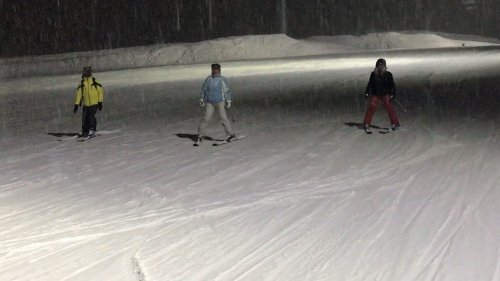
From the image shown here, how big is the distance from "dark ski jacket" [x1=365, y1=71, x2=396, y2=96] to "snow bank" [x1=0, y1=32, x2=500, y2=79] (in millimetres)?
32950

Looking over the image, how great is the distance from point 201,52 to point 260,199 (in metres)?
44.9

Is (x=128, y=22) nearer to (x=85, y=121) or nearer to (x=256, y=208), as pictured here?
(x=85, y=121)

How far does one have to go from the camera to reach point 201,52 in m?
51.3

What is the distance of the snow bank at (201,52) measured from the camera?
45.1 metres

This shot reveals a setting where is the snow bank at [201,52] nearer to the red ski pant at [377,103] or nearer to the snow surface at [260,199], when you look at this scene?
the snow surface at [260,199]

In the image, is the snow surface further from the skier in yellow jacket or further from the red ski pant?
the skier in yellow jacket

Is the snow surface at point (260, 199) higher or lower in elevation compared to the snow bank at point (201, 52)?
lower

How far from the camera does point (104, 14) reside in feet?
204

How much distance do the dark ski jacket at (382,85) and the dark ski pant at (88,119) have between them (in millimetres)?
5523

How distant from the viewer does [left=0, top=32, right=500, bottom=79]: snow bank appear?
148 feet

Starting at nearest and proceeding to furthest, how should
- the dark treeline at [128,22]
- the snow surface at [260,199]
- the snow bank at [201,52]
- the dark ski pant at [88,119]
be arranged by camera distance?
the snow surface at [260,199], the dark ski pant at [88,119], the snow bank at [201,52], the dark treeline at [128,22]

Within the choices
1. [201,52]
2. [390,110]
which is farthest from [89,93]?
[201,52]

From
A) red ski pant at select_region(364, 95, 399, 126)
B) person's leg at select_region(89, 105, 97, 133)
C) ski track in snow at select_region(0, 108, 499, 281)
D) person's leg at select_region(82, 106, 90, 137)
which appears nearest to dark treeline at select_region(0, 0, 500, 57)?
person's leg at select_region(89, 105, 97, 133)

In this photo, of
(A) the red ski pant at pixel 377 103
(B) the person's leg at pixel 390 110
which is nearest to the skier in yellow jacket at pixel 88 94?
(A) the red ski pant at pixel 377 103
